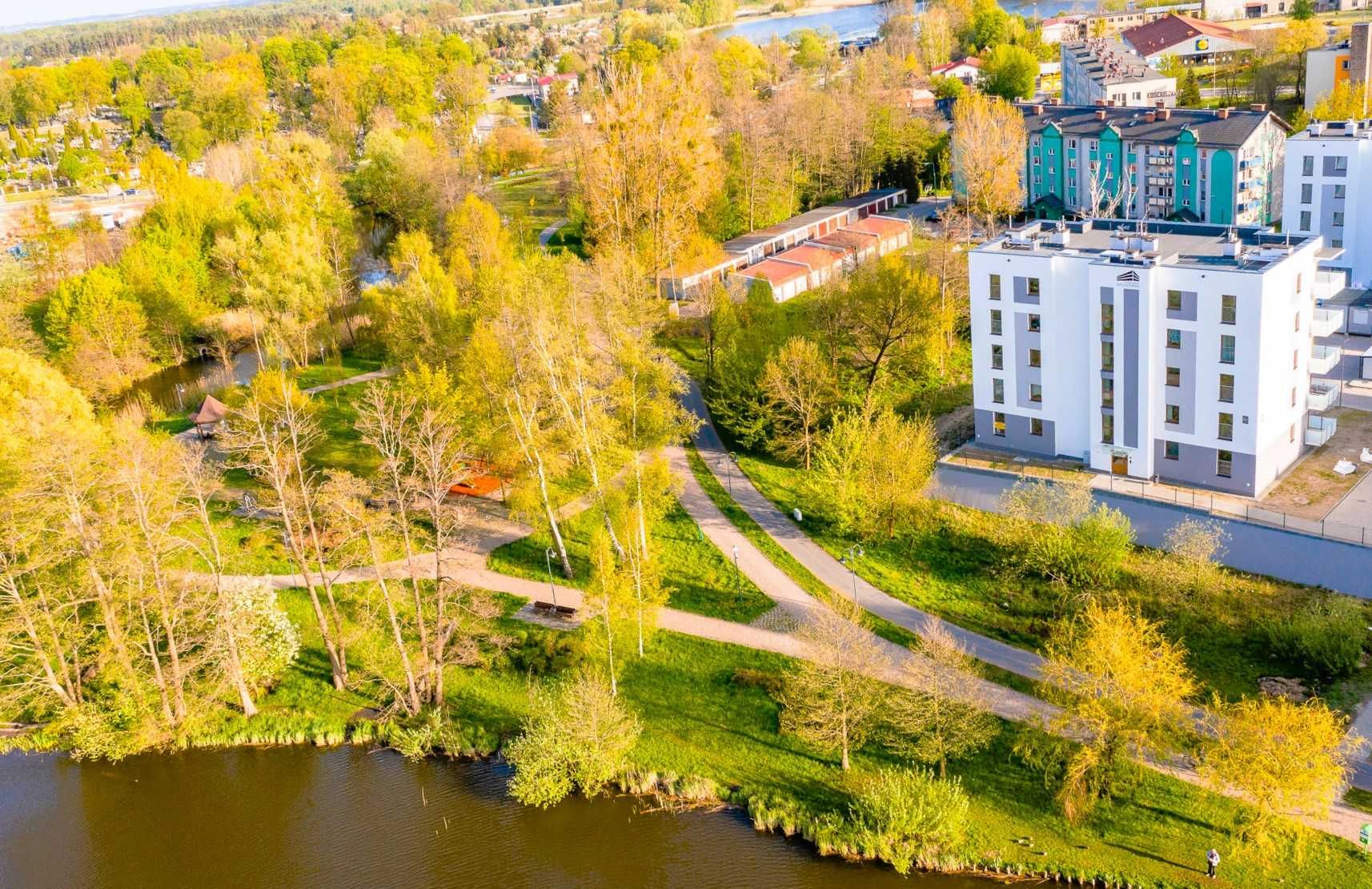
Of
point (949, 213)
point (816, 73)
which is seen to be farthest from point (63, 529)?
point (816, 73)

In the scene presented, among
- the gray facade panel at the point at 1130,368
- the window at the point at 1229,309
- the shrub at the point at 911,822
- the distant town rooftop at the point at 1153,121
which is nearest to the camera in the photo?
the shrub at the point at 911,822

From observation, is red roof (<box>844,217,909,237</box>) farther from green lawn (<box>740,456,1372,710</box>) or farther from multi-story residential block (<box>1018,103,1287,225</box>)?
green lawn (<box>740,456,1372,710</box>)

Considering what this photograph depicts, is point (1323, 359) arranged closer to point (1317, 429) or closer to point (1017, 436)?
point (1317, 429)

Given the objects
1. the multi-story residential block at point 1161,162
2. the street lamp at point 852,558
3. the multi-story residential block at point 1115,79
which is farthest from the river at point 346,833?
the multi-story residential block at point 1115,79

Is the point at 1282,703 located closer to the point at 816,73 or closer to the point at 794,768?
the point at 794,768

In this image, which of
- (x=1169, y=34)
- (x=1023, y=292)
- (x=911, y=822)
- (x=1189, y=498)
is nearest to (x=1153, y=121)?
(x=1023, y=292)

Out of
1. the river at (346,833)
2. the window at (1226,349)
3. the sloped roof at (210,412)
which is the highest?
the window at (1226,349)

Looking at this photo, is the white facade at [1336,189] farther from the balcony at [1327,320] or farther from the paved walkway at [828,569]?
the paved walkway at [828,569]
